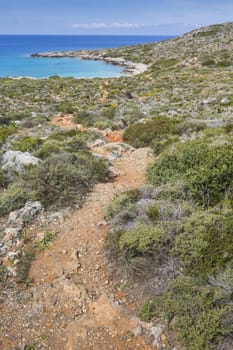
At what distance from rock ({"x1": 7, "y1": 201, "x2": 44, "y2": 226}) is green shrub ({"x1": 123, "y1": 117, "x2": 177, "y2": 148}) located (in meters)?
5.97

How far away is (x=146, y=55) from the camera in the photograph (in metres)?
68.1

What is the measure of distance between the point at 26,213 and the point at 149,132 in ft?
23.1

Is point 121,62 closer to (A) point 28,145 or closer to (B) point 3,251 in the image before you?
(A) point 28,145

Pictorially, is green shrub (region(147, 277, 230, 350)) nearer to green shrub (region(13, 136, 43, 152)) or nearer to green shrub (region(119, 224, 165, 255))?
green shrub (region(119, 224, 165, 255))

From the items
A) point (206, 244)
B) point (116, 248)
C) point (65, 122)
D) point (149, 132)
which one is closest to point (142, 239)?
point (116, 248)

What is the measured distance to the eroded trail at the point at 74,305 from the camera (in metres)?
4.42

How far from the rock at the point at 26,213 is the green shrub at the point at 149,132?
597 cm

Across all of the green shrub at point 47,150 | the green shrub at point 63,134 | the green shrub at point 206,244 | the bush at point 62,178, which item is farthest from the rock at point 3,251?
the green shrub at point 63,134

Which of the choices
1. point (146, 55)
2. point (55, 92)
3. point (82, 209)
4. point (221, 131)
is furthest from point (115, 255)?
point (146, 55)

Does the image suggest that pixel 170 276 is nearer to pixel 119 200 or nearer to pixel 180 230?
pixel 180 230

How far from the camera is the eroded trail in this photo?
4.42 m

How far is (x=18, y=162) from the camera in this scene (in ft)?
29.4

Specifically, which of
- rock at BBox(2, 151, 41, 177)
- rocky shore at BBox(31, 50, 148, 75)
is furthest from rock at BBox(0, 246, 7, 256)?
rocky shore at BBox(31, 50, 148, 75)

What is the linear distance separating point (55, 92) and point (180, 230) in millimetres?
27188
